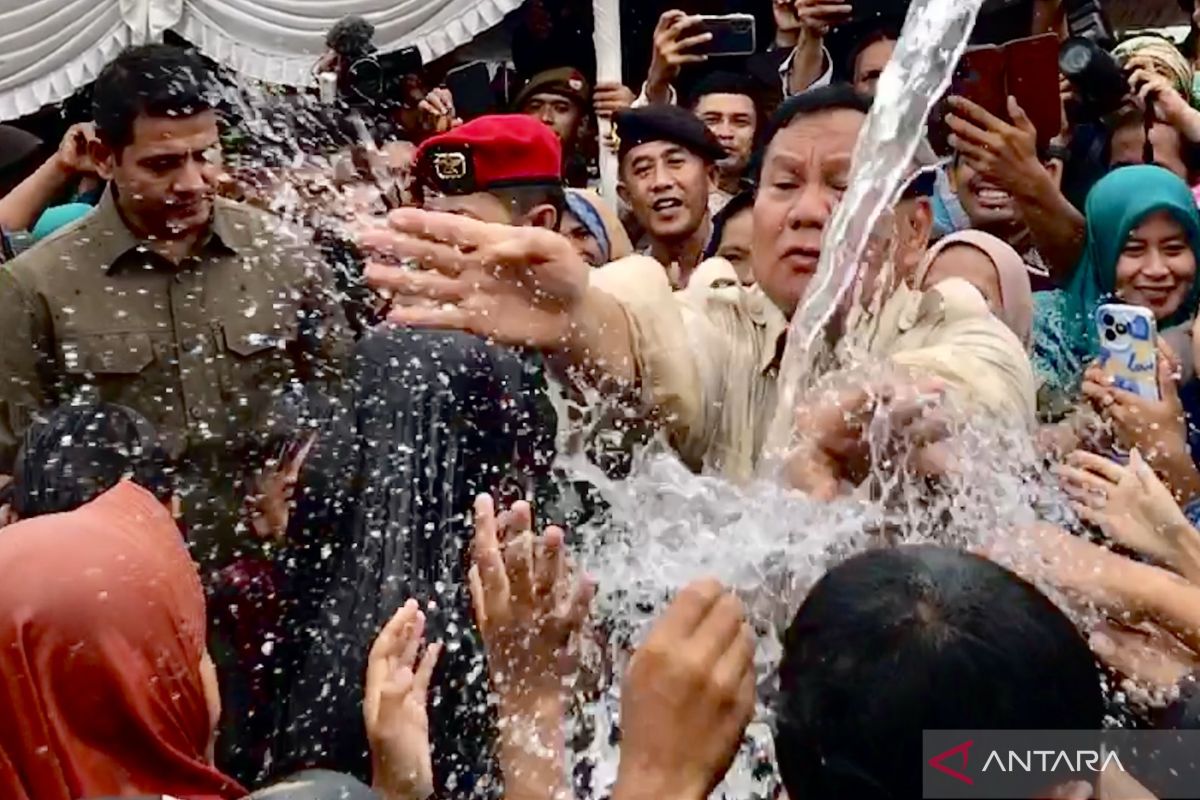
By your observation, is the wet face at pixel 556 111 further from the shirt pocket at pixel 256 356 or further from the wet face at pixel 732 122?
the shirt pocket at pixel 256 356

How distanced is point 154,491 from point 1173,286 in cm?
231

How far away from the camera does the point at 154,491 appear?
10.2 ft

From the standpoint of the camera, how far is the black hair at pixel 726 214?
4820 millimetres

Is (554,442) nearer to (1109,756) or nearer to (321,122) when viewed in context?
(1109,756)

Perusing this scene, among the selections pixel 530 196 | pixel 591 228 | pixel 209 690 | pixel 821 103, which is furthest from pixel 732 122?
pixel 209 690

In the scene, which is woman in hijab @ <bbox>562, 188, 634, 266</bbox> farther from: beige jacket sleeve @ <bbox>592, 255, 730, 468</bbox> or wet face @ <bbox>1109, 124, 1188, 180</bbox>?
beige jacket sleeve @ <bbox>592, 255, 730, 468</bbox>

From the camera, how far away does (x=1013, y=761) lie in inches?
52.6

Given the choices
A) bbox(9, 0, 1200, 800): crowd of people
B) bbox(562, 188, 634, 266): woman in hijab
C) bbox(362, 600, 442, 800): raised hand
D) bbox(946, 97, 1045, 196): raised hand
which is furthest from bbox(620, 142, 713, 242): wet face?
bbox(362, 600, 442, 800): raised hand

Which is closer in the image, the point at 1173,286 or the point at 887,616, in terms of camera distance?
the point at 887,616

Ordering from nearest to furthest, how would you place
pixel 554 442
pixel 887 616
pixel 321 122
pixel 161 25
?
pixel 887 616 < pixel 554 442 < pixel 321 122 < pixel 161 25

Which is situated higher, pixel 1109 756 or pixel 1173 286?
pixel 1109 756

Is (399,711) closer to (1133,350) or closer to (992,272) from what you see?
(1133,350)

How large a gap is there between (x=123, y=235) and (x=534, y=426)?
143cm

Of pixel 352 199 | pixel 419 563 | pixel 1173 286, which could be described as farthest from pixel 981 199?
pixel 419 563
